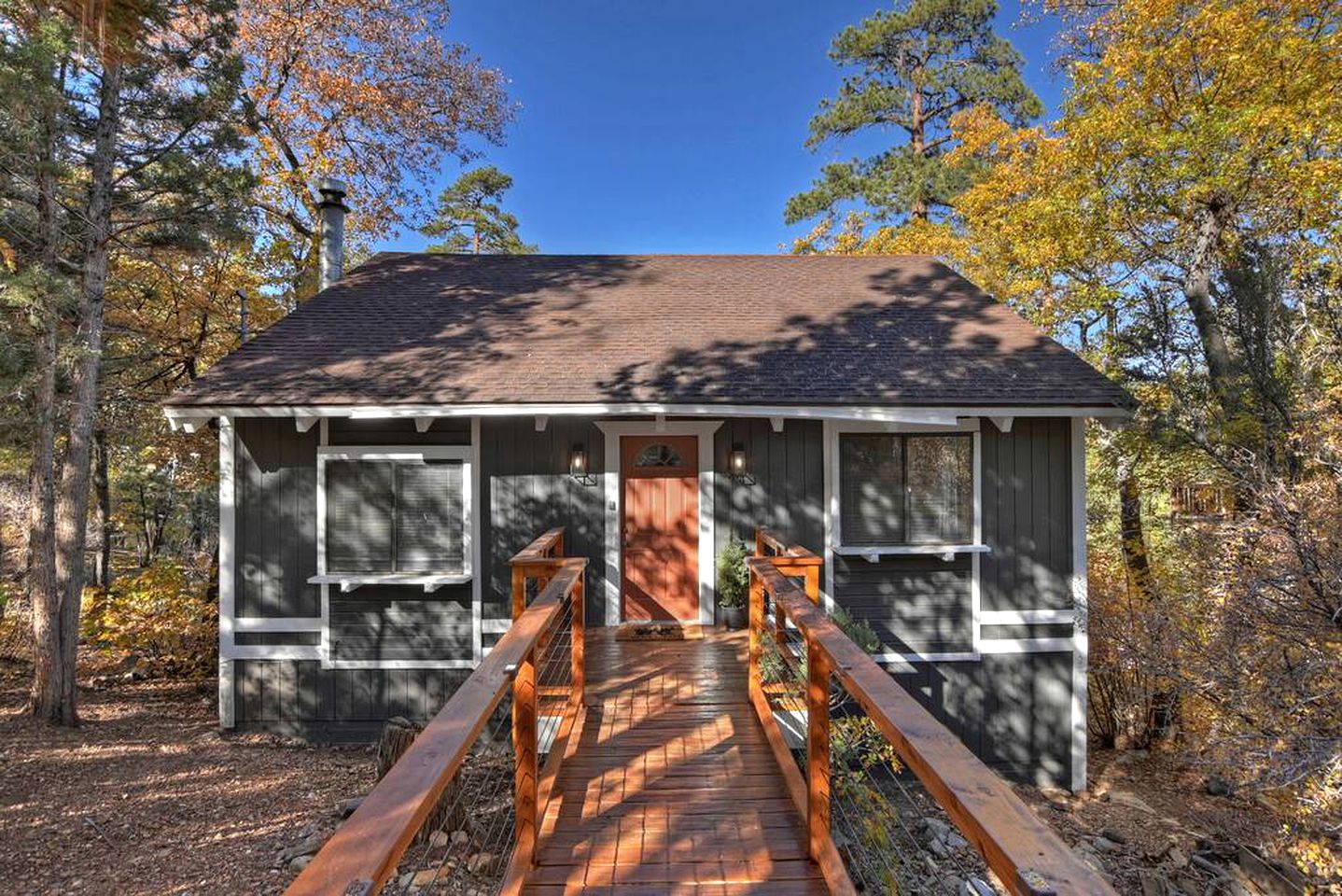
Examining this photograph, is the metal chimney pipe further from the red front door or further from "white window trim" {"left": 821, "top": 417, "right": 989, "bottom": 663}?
"white window trim" {"left": 821, "top": 417, "right": 989, "bottom": 663}

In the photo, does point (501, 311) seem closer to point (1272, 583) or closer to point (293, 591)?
point (293, 591)

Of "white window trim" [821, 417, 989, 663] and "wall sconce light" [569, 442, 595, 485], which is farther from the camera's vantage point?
"wall sconce light" [569, 442, 595, 485]

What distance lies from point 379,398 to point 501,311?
2256 mm

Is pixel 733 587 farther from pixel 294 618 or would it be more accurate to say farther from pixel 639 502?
pixel 294 618

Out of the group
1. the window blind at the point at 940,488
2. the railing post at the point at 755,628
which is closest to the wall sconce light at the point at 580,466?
the railing post at the point at 755,628

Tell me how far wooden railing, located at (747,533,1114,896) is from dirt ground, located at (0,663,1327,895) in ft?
7.54

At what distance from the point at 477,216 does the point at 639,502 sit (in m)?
15.7

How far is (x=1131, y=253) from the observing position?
8797mm

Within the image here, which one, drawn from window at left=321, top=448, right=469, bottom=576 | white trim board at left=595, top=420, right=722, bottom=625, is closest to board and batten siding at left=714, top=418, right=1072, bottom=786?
white trim board at left=595, top=420, right=722, bottom=625

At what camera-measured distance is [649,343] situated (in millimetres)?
6551

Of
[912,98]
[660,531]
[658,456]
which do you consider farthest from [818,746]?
[912,98]

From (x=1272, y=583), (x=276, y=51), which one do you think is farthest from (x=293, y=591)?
(x=276, y=51)

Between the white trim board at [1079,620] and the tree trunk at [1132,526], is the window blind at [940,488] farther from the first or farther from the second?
the tree trunk at [1132,526]

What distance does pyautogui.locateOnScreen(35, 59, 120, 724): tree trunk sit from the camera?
6.13 meters
